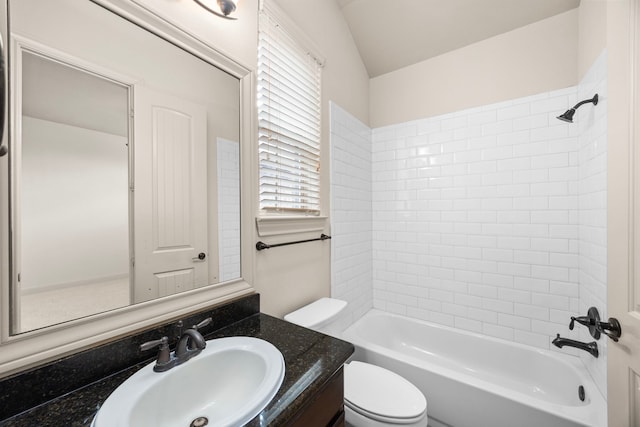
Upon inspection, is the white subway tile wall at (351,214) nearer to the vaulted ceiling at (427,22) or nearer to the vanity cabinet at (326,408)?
the vaulted ceiling at (427,22)

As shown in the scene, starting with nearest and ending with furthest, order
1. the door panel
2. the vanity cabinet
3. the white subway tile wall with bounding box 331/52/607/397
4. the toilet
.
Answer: the vanity cabinet < the door panel < the toilet < the white subway tile wall with bounding box 331/52/607/397

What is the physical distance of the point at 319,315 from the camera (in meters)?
1.47

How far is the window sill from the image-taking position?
1.32 meters

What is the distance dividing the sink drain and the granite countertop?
0.24 m

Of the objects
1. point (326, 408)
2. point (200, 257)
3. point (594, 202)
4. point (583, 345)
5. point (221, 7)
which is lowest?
point (583, 345)

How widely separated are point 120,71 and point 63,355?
0.86 meters

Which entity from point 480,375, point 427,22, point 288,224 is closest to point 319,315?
point 288,224

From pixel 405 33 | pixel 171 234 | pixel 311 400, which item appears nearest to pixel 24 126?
pixel 171 234

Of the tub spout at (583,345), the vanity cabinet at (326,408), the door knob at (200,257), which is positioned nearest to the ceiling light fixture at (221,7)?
the door knob at (200,257)

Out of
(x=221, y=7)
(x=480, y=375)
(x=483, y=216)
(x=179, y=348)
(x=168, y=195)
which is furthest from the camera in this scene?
(x=483, y=216)

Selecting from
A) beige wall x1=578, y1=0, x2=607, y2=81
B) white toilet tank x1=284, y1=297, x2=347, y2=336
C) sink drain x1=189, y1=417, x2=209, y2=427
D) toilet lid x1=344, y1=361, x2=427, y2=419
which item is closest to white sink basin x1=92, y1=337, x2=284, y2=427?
sink drain x1=189, y1=417, x2=209, y2=427

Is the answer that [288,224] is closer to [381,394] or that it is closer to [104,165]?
[104,165]

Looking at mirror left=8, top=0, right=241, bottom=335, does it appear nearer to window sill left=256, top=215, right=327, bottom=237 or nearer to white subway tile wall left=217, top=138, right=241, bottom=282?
white subway tile wall left=217, top=138, right=241, bottom=282

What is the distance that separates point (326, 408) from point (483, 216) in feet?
6.10
